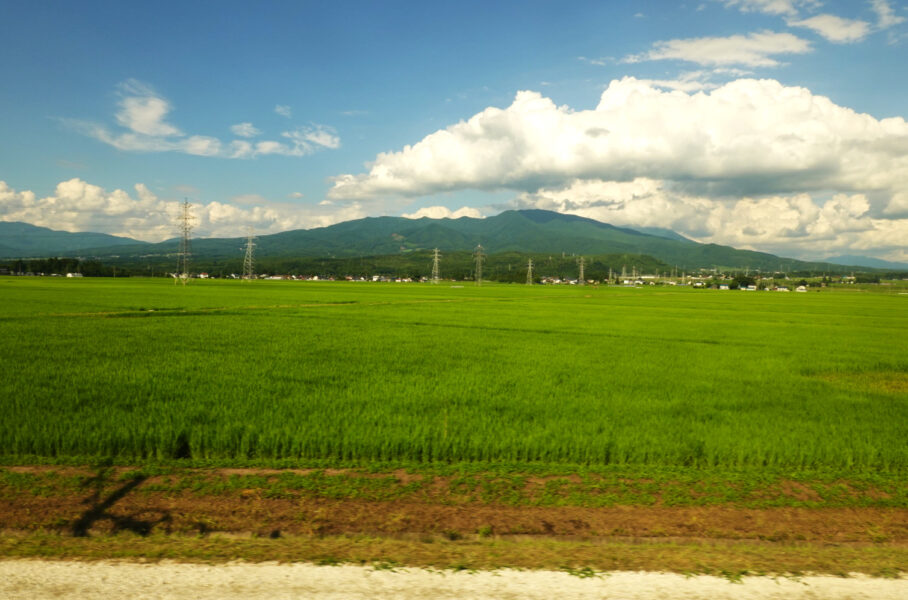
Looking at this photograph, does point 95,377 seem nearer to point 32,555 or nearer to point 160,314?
point 32,555

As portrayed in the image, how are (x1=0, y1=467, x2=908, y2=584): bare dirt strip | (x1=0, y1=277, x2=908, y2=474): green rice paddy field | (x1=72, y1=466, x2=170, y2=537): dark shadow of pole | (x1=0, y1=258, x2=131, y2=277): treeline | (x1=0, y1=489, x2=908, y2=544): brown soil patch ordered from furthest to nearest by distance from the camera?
(x1=0, y1=258, x2=131, y2=277): treeline → (x1=0, y1=277, x2=908, y2=474): green rice paddy field → (x1=0, y1=489, x2=908, y2=544): brown soil patch → (x1=72, y1=466, x2=170, y2=537): dark shadow of pole → (x1=0, y1=467, x2=908, y2=584): bare dirt strip

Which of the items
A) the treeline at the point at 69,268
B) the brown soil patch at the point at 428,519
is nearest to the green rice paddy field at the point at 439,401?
the brown soil patch at the point at 428,519

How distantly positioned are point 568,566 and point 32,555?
531 centimetres

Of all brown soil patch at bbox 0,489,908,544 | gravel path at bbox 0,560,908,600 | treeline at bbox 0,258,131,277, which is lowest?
brown soil patch at bbox 0,489,908,544

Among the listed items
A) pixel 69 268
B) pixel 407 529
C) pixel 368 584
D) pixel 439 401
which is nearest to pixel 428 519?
pixel 407 529

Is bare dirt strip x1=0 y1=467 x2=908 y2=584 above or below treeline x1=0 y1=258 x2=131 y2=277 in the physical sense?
below

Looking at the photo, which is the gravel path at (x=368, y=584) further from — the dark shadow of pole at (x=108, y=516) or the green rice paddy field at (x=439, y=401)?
the green rice paddy field at (x=439, y=401)

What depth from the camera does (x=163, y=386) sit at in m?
12.4

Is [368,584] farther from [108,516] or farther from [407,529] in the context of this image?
[108,516]

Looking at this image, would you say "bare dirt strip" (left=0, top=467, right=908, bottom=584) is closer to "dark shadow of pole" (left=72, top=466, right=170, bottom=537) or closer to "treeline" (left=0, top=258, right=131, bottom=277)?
"dark shadow of pole" (left=72, top=466, right=170, bottom=537)

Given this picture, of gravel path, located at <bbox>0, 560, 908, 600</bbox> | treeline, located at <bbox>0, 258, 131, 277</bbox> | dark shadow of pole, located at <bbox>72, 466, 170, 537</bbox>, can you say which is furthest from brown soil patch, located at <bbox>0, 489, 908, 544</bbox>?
treeline, located at <bbox>0, 258, 131, 277</bbox>

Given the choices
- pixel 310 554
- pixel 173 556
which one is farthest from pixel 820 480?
pixel 173 556

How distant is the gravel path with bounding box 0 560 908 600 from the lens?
4477 millimetres

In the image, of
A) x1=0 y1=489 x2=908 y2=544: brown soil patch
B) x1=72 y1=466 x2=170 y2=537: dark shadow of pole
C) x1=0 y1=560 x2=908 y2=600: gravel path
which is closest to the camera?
x1=0 y1=560 x2=908 y2=600: gravel path
